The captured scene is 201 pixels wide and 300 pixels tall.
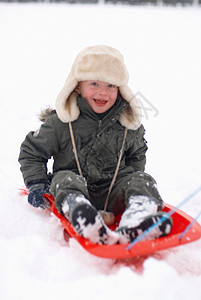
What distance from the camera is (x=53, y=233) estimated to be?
1489 mm

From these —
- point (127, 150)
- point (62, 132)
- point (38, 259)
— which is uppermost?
point (62, 132)

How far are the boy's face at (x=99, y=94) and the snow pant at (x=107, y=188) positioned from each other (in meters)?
0.38

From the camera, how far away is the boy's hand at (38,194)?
1633mm

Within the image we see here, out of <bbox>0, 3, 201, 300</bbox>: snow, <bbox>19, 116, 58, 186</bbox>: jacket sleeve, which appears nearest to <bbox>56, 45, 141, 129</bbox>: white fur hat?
<bbox>19, 116, 58, 186</bbox>: jacket sleeve

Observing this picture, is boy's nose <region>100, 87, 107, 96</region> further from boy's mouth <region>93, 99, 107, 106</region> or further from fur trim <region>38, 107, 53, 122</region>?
fur trim <region>38, 107, 53, 122</region>

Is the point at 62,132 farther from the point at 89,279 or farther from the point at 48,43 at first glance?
the point at 48,43

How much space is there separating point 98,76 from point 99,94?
0.09 m

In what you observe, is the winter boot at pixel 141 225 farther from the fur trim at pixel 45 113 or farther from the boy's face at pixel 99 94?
the fur trim at pixel 45 113

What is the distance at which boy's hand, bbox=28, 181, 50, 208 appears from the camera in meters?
1.63

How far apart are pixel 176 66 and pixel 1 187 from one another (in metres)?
5.25

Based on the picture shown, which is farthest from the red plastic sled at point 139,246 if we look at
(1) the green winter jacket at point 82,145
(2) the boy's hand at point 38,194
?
(1) the green winter jacket at point 82,145

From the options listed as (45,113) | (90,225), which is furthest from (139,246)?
(45,113)

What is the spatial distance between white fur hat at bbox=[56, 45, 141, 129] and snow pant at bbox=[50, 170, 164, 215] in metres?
0.32

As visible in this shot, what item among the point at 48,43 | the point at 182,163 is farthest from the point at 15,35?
the point at 182,163
